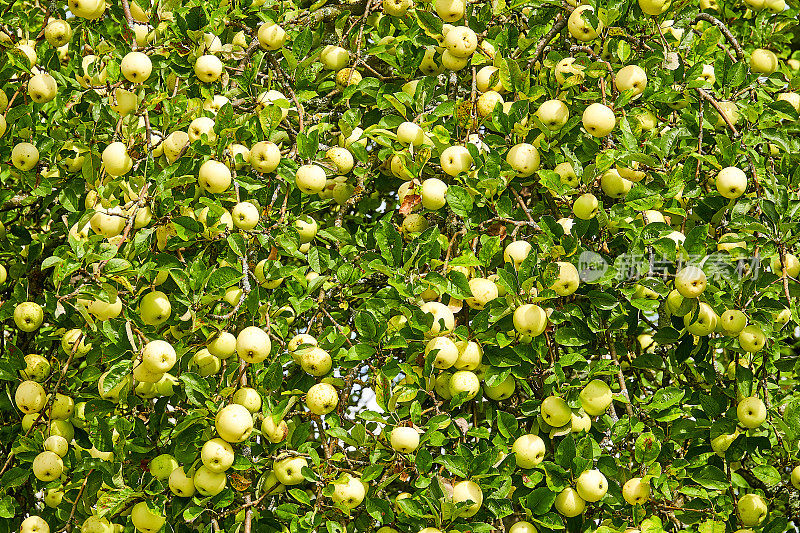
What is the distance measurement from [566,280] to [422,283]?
30 centimetres

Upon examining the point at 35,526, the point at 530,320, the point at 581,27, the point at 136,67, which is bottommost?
the point at 35,526

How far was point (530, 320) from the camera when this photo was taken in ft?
5.67

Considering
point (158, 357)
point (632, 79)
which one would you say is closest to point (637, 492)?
point (632, 79)

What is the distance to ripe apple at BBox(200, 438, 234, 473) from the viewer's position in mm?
1710

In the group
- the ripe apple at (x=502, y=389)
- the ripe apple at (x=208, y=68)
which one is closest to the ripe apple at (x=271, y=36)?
the ripe apple at (x=208, y=68)

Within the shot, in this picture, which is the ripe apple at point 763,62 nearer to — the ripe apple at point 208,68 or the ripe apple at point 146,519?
the ripe apple at point 208,68

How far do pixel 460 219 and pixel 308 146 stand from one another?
0.41 meters

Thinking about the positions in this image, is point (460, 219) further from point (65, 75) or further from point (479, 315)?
point (65, 75)

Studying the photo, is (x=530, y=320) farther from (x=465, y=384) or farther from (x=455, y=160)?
(x=455, y=160)

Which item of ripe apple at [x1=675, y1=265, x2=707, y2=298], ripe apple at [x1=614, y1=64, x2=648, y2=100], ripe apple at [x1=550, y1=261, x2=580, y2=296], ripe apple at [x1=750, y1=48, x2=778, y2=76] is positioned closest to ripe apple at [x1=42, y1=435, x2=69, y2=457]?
ripe apple at [x1=550, y1=261, x2=580, y2=296]

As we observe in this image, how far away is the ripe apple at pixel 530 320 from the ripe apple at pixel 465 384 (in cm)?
15

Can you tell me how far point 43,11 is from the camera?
8.64 feet

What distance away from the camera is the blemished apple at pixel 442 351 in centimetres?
176

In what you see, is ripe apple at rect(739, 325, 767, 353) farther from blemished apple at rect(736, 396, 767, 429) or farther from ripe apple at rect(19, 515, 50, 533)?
ripe apple at rect(19, 515, 50, 533)
